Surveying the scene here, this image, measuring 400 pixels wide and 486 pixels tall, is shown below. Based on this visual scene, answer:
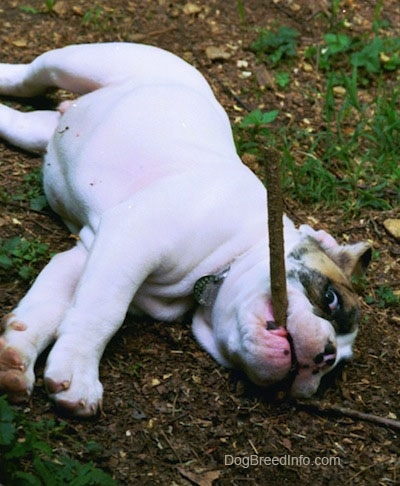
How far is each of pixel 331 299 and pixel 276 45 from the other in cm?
289

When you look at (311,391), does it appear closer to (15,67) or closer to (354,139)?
(354,139)

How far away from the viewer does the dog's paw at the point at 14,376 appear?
3195mm

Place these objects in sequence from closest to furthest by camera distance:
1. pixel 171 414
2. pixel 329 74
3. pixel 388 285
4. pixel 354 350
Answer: pixel 171 414 < pixel 354 350 < pixel 388 285 < pixel 329 74

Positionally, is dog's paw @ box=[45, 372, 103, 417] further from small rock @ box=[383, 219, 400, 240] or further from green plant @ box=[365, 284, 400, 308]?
small rock @ box=[383, 219, 400, 240]

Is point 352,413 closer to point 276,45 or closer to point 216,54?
point 216,54

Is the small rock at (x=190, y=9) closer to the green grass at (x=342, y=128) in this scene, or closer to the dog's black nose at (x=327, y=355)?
the green grass at (x=342, y=128)

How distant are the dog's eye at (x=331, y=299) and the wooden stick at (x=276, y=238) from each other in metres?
0.28

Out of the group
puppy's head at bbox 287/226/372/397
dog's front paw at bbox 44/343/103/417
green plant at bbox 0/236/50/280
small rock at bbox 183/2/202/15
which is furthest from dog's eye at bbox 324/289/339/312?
small rock at bbox 183/2/202/15

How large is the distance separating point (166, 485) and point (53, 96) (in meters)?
2.66

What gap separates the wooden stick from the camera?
115 inches

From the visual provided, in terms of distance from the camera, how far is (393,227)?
484 centimetres


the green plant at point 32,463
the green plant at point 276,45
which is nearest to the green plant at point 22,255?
the green plant at point 32,463

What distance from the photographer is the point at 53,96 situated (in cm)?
512

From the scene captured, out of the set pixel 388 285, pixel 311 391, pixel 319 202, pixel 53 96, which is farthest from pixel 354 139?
pixel 311 391
